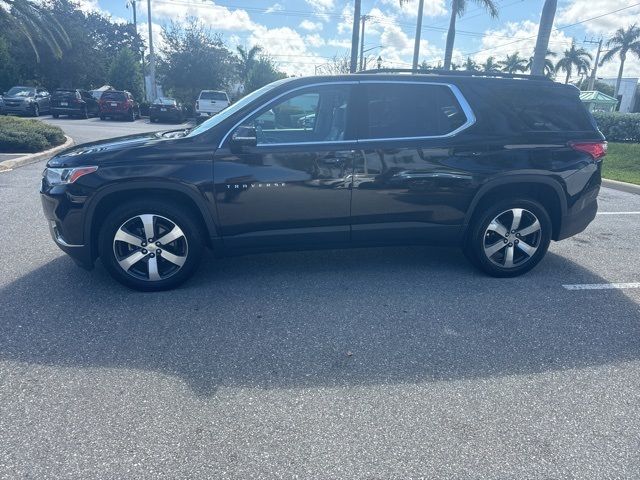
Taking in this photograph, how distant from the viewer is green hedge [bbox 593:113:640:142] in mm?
17156

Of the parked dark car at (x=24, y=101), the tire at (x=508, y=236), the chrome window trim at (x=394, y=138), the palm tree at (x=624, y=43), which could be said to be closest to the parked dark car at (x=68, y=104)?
the parked dark car at (x=24, y=101)

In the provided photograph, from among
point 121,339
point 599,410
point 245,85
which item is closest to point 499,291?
point 599,410

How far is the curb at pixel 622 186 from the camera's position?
9766 mm

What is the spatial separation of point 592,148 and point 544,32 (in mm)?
10648

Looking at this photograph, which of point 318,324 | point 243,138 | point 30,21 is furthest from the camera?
point 30,21

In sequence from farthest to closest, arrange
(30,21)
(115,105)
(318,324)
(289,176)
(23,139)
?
(115,105)
(30,21)
(23,139)
(289,176)
(318,324)

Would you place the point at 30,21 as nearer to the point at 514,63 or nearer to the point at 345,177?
the point at 345,177

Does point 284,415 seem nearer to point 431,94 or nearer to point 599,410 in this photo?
point 599,410

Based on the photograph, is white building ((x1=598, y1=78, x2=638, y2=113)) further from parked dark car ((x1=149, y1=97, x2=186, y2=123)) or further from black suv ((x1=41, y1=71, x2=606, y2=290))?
black suv ((x1=41, y1=71, x2=606, y2=290))

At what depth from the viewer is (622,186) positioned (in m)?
10.2

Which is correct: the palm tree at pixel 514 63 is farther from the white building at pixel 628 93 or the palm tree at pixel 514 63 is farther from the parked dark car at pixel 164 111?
the parked dark car at pixel 164 111

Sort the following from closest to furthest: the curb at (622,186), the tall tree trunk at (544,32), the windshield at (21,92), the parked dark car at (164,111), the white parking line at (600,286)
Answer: the white parking line at (600,286), the curb at (622,186), the tall tree trunk at (544,32), the windshield at (21,92), the parked dark car at (164,111)

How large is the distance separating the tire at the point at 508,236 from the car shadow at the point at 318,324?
0.54 feet

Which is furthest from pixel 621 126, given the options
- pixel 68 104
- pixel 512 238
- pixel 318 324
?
pixel 68 104
